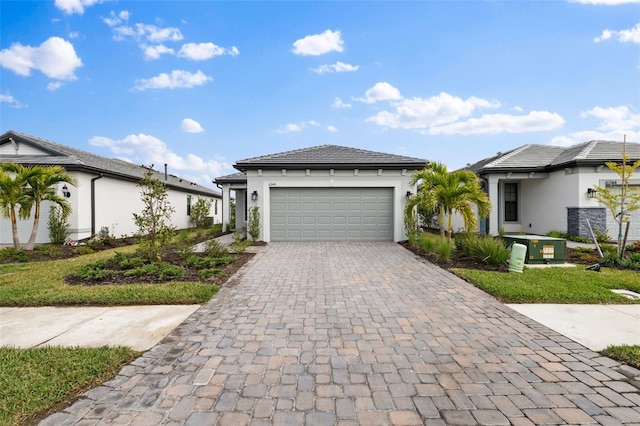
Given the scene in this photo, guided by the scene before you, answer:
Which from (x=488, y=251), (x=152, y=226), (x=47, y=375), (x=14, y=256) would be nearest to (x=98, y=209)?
(x=14, y=256)

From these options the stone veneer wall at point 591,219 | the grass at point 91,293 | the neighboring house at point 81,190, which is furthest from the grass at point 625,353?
the neighboring house at point 81,190

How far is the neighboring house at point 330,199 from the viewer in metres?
12.4

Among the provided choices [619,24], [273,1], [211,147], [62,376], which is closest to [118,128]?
[211,147]

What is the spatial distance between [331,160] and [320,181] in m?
1.02

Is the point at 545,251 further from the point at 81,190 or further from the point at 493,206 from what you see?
the point at 81,190

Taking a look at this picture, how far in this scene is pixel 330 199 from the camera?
12.5m

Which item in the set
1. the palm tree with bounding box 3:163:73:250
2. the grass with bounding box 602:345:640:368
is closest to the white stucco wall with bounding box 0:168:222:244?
the palm tree with bounding box 3:163:73:250

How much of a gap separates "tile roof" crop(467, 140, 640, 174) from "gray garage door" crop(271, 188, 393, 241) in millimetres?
5921

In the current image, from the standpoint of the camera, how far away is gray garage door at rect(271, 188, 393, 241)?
12.4 m

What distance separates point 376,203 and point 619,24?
9973 millimetres

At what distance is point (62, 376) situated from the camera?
103 inches

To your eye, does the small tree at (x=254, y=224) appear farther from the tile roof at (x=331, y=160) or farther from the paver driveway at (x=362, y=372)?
the paver driveway at (x=362, y=372)

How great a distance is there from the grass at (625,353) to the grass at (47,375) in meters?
5.03

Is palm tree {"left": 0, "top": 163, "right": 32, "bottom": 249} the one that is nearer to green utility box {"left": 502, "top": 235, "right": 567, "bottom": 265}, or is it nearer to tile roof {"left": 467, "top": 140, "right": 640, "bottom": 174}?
green utility box {"left": 502, "top": 235, "right": 567, "bottom": 265}
